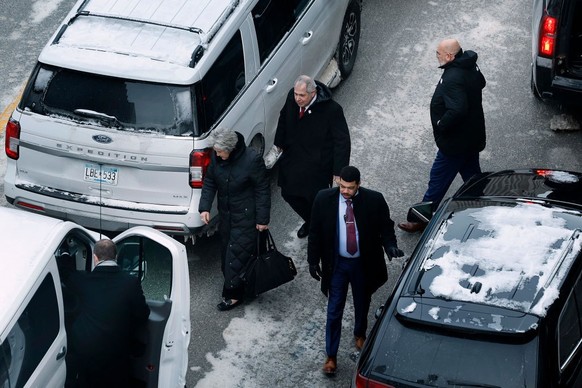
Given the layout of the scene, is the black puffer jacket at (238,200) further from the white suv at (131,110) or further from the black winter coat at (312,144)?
the black winter coat at (312,144)

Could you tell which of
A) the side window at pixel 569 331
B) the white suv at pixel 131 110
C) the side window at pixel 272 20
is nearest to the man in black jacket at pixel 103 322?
the white suv at pixel 131 110

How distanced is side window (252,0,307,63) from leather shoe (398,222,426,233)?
77.2 inches

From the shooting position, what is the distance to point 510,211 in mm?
8633

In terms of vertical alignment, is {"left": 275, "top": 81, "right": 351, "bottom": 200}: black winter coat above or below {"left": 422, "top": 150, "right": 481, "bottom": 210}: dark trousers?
above

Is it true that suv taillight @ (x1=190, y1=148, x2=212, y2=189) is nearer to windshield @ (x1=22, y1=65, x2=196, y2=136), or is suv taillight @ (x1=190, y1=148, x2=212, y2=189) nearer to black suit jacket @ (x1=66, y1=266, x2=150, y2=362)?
windshield @ (x1=22, y1=65, x2=196, y2=136)

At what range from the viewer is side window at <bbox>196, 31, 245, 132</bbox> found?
984cm

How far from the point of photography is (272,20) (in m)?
11.0

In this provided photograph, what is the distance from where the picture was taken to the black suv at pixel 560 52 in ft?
37.1

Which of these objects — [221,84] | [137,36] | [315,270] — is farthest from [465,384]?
[137,36]

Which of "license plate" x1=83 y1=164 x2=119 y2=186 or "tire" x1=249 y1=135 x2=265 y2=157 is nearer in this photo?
"license plate" x1=83 y1=164 x2=119 y2=186

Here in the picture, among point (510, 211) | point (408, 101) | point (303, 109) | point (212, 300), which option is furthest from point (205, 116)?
point (408, 101)

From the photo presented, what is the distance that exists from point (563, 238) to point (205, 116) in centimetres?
318

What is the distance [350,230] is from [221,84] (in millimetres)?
2050

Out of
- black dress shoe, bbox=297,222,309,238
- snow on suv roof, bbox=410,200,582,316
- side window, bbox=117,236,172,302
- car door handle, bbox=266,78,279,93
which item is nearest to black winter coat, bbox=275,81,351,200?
black dress shoe, bbox=297,222,309,238
